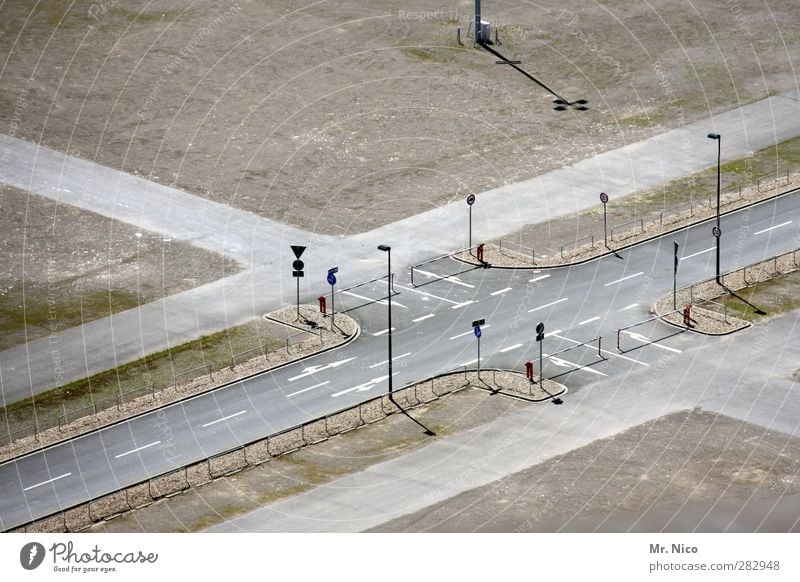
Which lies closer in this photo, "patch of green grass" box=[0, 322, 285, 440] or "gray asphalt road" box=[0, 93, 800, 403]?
"patch of green grass" box=[0, 322, 285, 440]

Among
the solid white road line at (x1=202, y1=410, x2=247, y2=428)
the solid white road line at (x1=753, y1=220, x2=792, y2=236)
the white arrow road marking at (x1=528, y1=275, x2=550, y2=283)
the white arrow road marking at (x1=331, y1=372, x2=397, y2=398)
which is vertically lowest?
the solid white road line at (x1=202, y1=410, x2=247, y2=428)

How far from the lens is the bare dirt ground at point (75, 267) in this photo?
398 feet

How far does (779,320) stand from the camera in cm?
11744

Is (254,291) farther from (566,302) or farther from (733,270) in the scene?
(733,270)

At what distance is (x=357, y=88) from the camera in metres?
157

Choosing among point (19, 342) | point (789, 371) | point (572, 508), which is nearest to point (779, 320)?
point (789, 371)

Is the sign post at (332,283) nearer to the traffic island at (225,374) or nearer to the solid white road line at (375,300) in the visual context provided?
the traffic island at (225,374)

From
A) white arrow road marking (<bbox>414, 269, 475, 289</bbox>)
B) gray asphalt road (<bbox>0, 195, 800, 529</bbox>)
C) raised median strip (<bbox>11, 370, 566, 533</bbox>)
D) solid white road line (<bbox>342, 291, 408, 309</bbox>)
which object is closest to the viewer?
raised median strip (<bbox>11, 370, 566, 533</bbox>)

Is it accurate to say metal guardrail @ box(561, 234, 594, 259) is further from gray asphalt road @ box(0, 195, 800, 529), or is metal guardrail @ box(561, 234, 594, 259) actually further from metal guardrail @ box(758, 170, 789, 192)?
metal guardrail @ box(758, 170, 789, 192)

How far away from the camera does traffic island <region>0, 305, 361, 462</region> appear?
10494cm

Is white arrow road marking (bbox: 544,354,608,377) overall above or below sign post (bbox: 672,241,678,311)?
below

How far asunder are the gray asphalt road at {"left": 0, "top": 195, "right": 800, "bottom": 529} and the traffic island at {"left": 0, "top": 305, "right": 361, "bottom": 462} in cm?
71
